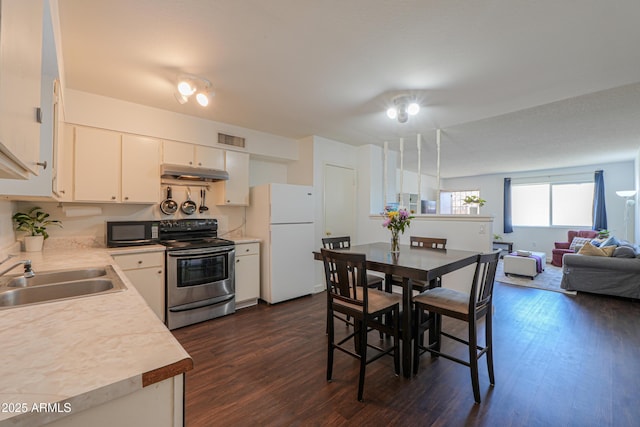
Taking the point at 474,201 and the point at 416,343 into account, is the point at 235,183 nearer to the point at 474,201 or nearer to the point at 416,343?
the point at 416,343

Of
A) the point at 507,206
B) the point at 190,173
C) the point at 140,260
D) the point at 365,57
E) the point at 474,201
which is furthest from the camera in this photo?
the point at 507,206

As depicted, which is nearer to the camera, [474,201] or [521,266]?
[521,266]

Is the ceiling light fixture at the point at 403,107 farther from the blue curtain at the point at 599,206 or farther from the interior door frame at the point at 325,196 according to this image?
the blue curtain at the point at 599,206

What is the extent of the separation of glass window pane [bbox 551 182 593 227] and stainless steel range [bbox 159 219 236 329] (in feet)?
27.8

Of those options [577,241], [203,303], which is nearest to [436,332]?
[203,303]

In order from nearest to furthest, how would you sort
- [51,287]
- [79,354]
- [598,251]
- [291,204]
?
[79,354], [51,287], [291,204], [598,251]

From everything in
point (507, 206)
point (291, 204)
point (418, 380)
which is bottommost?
point (418, 380)

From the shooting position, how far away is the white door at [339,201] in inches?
178

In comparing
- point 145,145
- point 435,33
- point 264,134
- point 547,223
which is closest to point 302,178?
point 264,134

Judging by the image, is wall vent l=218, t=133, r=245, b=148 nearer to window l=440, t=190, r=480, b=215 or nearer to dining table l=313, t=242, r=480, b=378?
dining table l=313, t=242, r=480, b=378

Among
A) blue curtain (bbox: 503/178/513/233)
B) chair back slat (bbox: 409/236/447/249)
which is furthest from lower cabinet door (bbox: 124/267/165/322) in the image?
blue curtain (bbox: 503/178/513/233)

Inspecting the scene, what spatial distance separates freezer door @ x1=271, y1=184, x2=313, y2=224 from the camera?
3.79 m

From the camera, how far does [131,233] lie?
10.2ft

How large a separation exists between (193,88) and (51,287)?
6.10ft
